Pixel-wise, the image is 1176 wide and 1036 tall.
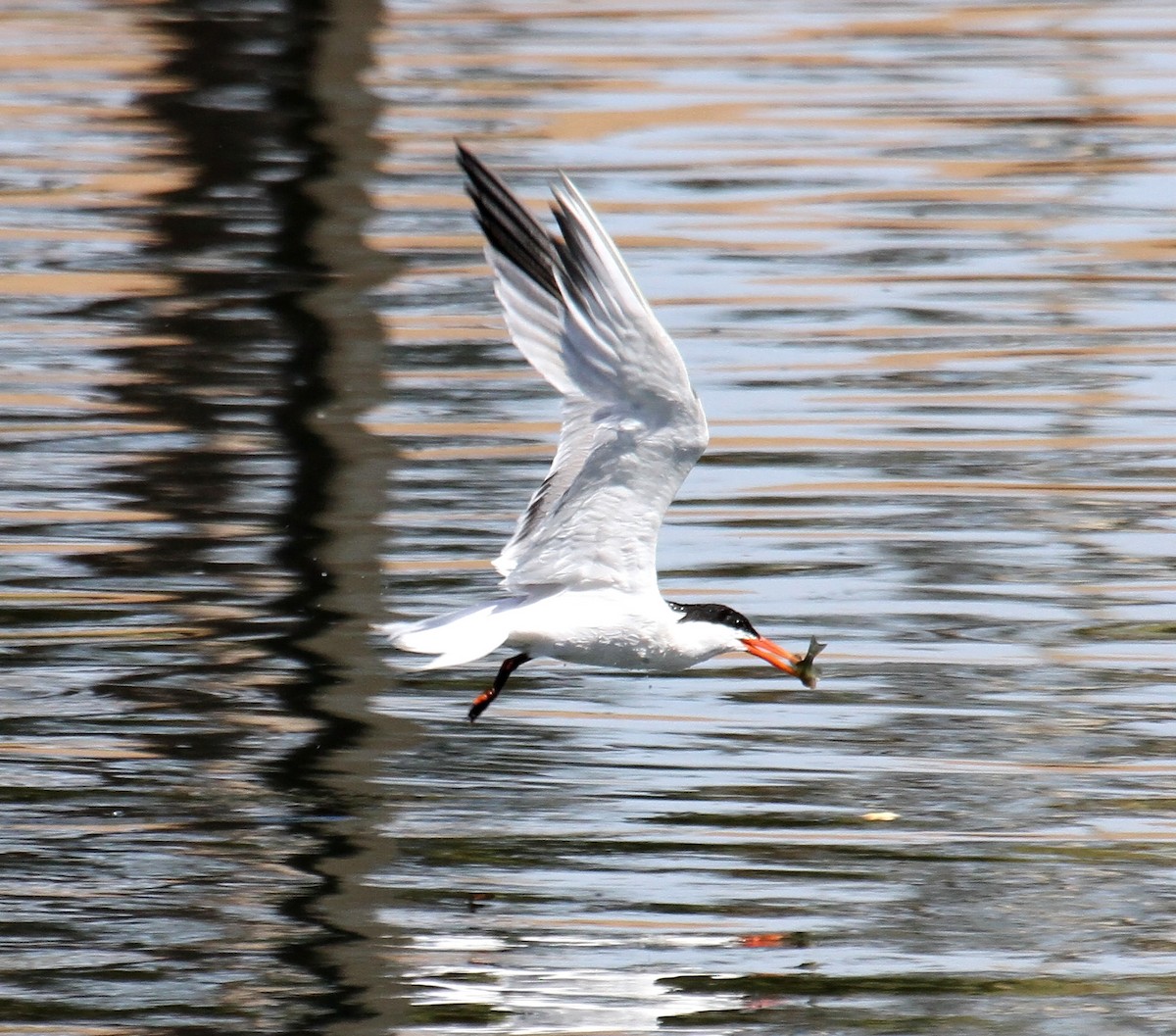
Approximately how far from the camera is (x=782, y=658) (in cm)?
708

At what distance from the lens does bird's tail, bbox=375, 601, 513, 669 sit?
21.3 feet

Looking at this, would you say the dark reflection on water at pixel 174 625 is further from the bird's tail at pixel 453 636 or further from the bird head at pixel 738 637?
the bird head at pixel 738 637

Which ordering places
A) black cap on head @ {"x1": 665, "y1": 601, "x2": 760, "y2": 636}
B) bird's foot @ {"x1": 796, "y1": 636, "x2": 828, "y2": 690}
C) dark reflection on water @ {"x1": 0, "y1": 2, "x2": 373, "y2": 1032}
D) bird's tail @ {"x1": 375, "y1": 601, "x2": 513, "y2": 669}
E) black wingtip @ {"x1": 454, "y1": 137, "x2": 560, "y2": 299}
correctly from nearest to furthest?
1. dark reflection on water @ {"x1": 0, "y1": 2, "x2": 373, "y2": 1032}
2. bird's tail @ {"x1": 375, "y1": 601, "x2": 513, "y2": 669}
3. black wingtip @ {"x1": 454, "y1": 137, "x2": 560, "y2": 299}
4. black cap on head @ {"x1": 665, "y1": 601, "x2": 760, "y2": 636}
5. bird's foot @ {"x1": 796, "y1": 636, "x2": 828, "y2": 690}

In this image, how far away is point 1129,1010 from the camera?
589cm

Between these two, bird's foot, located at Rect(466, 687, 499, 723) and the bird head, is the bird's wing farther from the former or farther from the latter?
bird's foot, located at Rect(466, 687, 499, 723)

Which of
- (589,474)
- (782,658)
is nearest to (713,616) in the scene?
(782,658)

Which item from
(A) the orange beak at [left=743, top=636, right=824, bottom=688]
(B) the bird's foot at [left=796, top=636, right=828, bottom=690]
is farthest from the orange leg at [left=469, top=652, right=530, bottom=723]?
(B) the bird's foot at [left=796, top=636, right=828, bottom=690]

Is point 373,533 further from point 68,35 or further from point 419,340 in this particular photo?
point 68,35

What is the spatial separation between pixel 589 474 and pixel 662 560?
2132 mm

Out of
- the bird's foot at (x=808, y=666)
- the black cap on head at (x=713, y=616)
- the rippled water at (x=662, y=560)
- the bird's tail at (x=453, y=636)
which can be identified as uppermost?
the bird's tail at (x=453, y=636)

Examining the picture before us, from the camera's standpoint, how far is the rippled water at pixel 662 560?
6223 mm

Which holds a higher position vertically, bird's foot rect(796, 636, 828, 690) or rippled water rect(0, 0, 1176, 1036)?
bird's foot rect(796, 636, 828, 690)

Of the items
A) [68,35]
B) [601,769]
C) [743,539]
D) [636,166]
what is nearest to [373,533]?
[743,539]

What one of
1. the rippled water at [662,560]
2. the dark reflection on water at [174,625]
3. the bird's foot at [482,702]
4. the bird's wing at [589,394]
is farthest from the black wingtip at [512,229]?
the dark reflection on water at [174,625]
